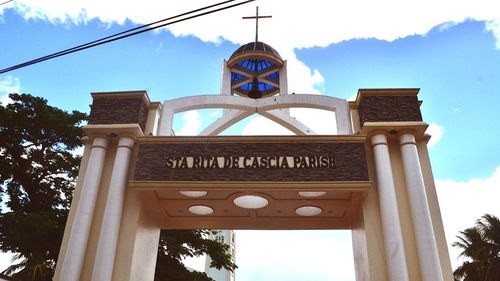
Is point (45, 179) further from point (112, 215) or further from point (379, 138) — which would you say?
point (379, 138)

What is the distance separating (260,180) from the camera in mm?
8086

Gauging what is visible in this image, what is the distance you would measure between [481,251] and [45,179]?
18.2 m

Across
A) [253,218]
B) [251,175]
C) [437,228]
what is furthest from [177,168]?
[437,228]

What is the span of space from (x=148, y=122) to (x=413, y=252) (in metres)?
5.93

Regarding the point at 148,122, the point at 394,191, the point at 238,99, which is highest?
the point at 238,99

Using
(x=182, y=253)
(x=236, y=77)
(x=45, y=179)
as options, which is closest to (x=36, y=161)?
(x=45, y=179)

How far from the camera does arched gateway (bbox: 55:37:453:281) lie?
7.60m

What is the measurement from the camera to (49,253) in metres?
15.8

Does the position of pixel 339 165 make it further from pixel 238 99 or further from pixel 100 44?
pixel 100 44

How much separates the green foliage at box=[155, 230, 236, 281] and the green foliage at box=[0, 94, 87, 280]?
3.88 m

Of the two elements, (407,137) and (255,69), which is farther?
(255,69)

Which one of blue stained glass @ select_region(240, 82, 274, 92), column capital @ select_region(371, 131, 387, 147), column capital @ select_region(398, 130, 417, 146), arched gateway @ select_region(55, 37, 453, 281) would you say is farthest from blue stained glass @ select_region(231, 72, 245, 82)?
column capital @ select_region(398, 130, 417, 146)

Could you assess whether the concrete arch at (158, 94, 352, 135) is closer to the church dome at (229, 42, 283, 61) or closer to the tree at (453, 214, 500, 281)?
the church dome at (229, 42, 283, 61)

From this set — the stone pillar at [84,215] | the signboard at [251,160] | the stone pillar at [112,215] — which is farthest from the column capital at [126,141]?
the stone pillar at [84,215]
